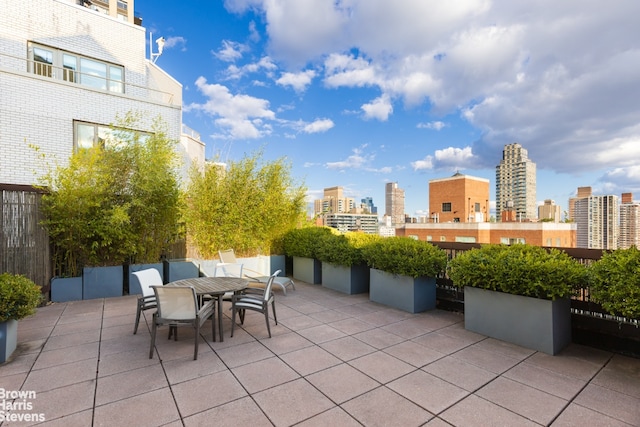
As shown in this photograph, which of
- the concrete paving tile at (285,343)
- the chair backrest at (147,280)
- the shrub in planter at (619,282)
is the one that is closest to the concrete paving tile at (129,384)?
the concrete paving tile at (285,343)

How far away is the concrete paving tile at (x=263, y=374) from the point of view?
8.00 feet

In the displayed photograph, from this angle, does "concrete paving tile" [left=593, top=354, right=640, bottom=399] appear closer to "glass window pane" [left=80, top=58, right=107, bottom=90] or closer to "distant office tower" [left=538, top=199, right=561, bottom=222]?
"glass window pane" [left=80, top=58, right=107, bottom=90]

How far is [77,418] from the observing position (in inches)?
78.7

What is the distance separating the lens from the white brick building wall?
6652 mm

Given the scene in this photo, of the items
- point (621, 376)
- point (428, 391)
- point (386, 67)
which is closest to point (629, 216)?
point (386, 67)

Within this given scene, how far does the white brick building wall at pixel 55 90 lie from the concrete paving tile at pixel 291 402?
7471mm

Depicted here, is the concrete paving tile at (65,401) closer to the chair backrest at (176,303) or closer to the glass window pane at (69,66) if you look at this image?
the chair backrest at (176,303)

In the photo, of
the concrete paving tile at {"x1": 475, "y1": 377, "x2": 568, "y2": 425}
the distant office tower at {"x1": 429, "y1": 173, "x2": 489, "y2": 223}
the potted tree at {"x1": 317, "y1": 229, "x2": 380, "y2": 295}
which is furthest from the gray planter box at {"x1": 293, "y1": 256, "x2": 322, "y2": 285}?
the distant office tower at {"x1": 429, "y1": 173, "x2": 489, "y2": 223}

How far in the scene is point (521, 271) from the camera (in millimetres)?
3250

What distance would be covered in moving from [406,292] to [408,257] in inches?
22.6

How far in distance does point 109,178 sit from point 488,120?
58.1 feet

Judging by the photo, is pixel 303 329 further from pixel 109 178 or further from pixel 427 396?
pixel 109 178

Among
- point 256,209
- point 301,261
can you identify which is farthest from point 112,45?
point 301,261

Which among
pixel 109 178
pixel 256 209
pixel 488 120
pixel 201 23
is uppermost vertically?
pixel 201 23
